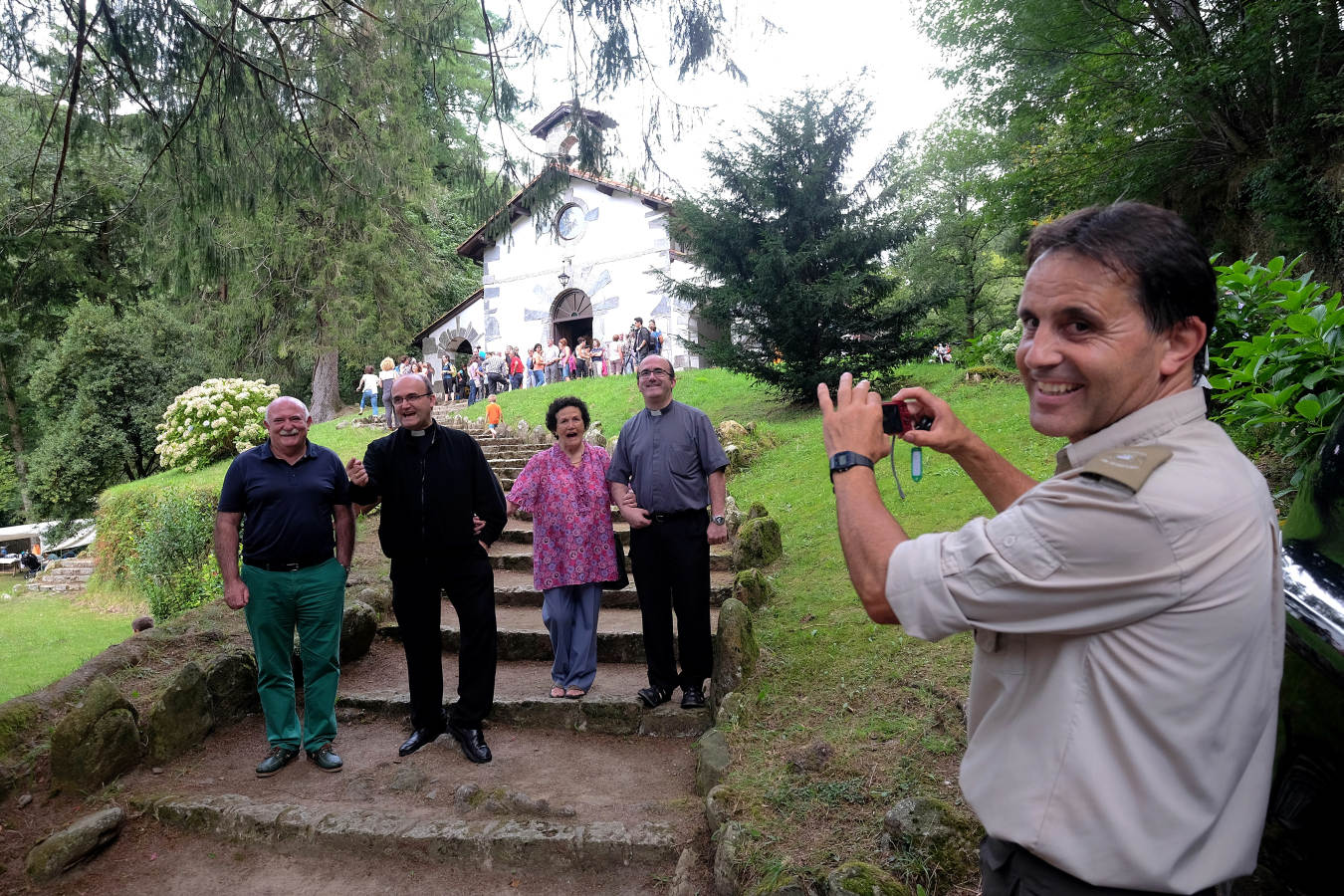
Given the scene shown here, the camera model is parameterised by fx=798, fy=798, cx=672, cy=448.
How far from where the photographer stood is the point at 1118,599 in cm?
109

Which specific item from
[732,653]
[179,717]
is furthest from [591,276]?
[732,653]

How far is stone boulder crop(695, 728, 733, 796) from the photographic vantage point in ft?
12.3

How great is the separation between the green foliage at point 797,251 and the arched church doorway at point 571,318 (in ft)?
40.1

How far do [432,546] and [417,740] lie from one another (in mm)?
1175

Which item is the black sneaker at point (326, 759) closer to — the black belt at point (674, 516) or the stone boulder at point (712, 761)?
the stone boulder at point (712, 761)

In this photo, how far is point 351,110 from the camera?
557cm

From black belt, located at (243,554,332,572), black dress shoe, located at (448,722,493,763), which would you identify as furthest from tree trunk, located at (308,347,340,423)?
black dress shoe, located at (448,722,493,763)

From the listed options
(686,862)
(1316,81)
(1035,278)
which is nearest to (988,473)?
(1035,278)

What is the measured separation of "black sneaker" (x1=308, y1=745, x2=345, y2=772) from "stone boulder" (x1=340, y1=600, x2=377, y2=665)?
1.49 meters

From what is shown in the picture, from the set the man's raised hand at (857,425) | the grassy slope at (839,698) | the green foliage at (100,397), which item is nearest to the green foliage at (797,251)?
the grassy slope at (839,698)

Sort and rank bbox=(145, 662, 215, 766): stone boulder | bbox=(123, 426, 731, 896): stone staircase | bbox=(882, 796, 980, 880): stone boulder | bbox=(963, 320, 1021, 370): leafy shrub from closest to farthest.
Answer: bbox=(882, 796, 980, 880): stone boulder → bbox=(123, 426, 731, 896): stone staircase → bbox=(145, 662, 215, 766): stone boulder → bbox=(963, 320, 1021, 370): leafy shrub

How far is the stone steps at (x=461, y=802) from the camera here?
3607 mm

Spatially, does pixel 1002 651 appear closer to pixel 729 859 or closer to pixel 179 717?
pixel 729 859

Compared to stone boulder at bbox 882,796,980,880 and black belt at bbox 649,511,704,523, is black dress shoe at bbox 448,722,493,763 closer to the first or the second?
black belt at bbox 649,511,704,523
